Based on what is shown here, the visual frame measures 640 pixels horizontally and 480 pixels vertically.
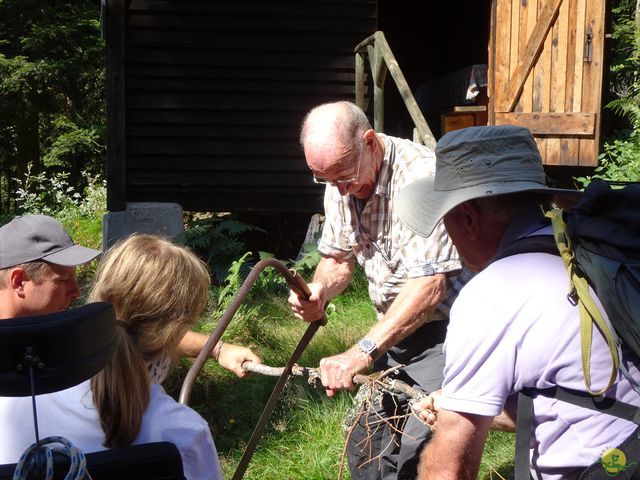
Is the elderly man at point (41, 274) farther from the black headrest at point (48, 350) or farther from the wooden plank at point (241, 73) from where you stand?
the wooden plank at point (241, 73)

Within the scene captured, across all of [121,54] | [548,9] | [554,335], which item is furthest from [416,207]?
[121,54]

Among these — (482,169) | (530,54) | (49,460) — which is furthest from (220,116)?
(49,460)

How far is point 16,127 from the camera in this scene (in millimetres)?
17656

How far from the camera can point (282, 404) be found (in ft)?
14.9

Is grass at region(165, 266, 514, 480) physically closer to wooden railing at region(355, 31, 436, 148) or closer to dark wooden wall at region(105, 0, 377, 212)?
wooden railing at region(355, 31, 436, 148)

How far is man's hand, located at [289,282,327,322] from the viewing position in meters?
3.15

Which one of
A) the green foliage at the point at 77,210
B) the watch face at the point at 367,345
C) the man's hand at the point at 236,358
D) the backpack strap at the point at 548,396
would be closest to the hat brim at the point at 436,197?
the backpack strap at the point at 548,396

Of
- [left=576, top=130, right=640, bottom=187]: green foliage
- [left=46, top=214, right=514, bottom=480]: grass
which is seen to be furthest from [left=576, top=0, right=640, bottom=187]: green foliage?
[left=46, top=214, right=514, bottom=480]: grass

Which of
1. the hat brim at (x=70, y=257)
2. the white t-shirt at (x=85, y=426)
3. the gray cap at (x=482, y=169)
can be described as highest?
the gray cap at (x=482, y=169)

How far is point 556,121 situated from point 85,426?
611 centimetres

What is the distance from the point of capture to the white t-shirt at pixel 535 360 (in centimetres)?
157

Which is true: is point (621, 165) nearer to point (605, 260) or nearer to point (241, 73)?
point (241, 73)

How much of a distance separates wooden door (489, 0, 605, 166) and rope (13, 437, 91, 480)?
646 centimetres

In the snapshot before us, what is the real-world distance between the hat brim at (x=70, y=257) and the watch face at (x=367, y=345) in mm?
1123
